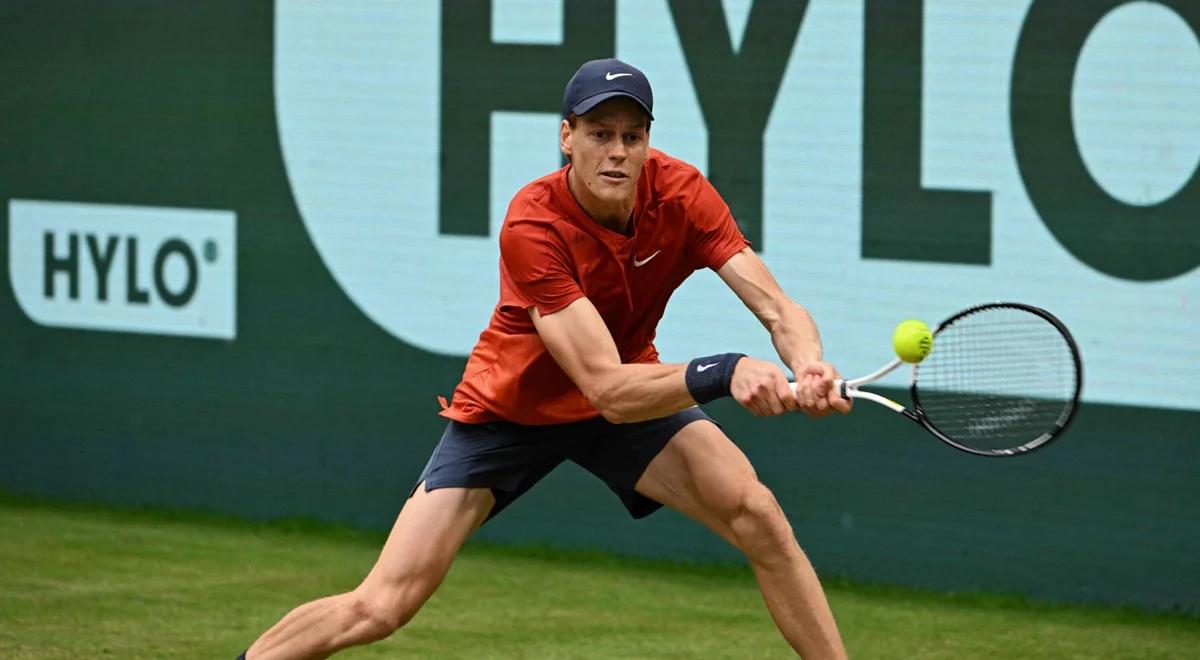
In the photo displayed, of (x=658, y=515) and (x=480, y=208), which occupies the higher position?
(x=480, y=208)

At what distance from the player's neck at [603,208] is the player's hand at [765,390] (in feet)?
2.28

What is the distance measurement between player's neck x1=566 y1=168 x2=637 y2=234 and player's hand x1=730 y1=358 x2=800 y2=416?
70cm

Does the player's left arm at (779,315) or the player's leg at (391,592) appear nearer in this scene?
the player's left arm at (779,315)

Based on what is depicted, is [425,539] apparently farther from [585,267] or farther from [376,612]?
[585,267]

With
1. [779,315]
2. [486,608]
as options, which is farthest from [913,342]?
[486,608]

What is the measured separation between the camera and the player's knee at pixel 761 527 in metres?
4.79

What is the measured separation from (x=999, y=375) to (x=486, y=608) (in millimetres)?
2079

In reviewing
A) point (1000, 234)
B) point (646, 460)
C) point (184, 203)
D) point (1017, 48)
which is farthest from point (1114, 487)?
point (184, 203)

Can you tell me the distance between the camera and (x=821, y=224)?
23.8 feet

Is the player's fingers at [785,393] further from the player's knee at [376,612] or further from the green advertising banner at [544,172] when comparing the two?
the green advertising banner at [544,172]

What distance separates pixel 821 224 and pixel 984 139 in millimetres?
655

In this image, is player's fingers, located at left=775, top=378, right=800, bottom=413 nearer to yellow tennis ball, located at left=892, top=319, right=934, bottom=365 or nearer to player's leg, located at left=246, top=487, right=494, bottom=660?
yellow tennis ball, located at left=892, top=319, right=934, bottom=365

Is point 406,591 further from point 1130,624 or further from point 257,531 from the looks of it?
point 257,531

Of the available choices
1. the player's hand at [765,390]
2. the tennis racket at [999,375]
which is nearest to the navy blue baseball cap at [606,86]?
the player's hand at [765,390]
